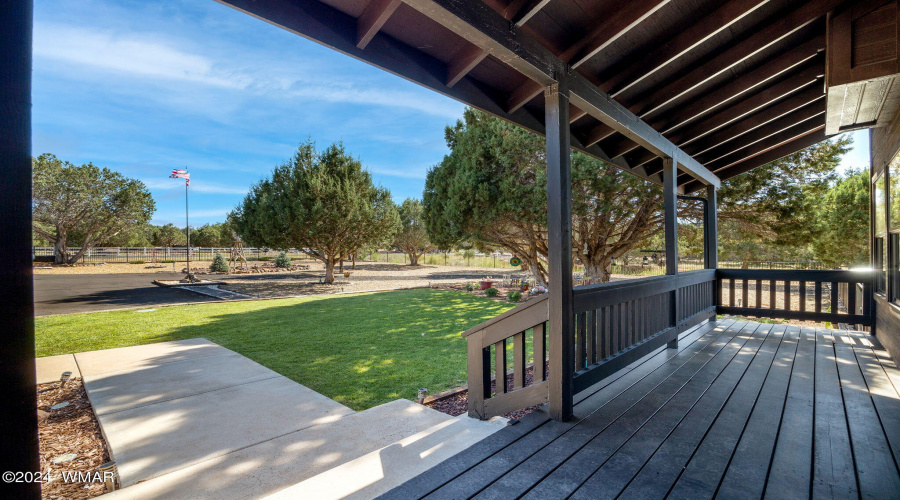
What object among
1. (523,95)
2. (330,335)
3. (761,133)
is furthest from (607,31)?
(330,335)

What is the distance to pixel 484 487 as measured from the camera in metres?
1.70

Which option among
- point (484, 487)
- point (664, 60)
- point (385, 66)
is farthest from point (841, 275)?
point (385, 66)

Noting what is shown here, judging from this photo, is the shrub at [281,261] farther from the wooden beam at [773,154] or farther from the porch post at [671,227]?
the porch post at [671,227]

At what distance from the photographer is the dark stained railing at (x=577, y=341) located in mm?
2514

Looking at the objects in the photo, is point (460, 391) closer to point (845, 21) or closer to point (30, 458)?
point (30, 458)

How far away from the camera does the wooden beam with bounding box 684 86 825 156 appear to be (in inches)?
152

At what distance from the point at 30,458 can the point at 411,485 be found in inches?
51.7

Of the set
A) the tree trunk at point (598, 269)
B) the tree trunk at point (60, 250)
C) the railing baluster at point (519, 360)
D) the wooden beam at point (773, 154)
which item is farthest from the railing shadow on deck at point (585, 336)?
the tree trunk at point (60, 250)

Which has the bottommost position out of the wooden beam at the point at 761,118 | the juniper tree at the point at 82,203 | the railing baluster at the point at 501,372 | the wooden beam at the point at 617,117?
the railing baluster at the point at 501,372

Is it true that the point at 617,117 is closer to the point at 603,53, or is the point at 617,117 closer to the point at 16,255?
the point at 603,53

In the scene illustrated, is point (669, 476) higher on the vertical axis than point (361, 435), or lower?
higher

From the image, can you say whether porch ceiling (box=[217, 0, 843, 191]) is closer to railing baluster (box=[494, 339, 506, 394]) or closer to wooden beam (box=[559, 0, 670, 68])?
wooden beam (box=[559, 0, 670, 68])

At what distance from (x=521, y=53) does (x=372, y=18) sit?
2.72ft

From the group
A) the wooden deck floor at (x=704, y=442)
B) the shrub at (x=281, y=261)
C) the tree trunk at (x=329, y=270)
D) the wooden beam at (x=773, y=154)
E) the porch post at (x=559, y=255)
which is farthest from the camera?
the shrub at (x=281, y=261)
